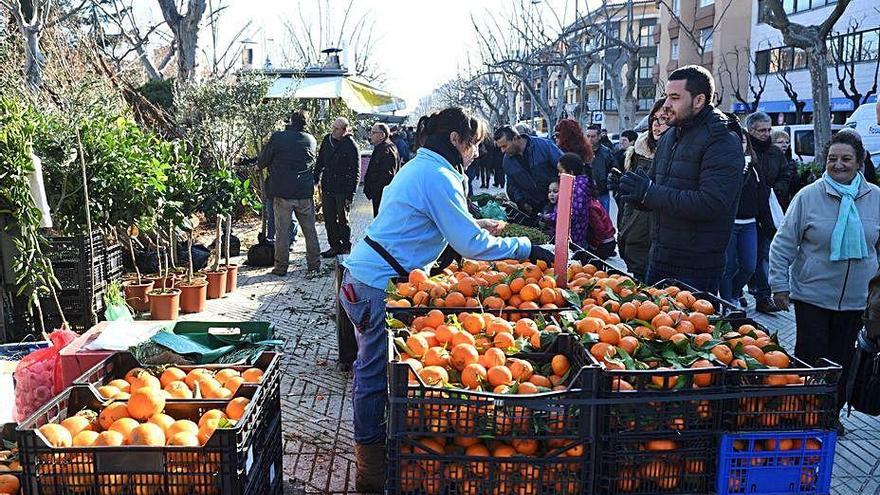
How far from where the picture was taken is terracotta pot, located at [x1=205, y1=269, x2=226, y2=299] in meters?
8.17

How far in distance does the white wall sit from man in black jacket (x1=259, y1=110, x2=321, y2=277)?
32.9m

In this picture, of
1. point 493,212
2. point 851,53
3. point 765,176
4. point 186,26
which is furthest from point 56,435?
point 851,53

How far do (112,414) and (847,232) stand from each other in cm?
387

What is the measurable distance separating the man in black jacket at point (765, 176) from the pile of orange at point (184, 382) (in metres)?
5.68

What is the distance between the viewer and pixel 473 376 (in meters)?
2.48

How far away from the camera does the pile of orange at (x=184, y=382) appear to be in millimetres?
2838

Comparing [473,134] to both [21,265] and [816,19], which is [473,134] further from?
[816,19]

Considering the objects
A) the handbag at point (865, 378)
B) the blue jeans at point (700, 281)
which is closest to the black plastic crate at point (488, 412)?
the blue jeans at point (700, 281)

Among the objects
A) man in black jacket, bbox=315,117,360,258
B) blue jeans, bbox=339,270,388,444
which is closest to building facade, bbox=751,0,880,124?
man in black jacket, bbox=315,117,360,258

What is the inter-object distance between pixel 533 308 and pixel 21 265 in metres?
4.31

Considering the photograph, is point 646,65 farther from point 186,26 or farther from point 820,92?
point 186,26

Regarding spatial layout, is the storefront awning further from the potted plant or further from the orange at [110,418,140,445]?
the orange at [110,418,140,445]

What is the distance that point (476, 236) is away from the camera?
340 cm

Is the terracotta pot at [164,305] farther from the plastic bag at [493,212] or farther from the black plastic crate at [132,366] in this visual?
the black plastic crate at [132,366]
